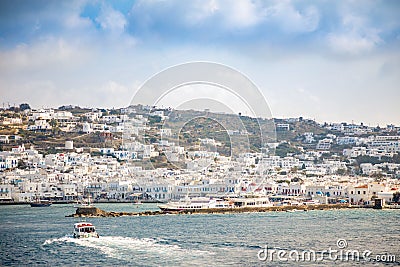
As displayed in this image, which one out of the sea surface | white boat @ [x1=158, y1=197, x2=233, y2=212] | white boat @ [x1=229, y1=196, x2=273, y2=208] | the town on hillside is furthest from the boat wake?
the town on hillside

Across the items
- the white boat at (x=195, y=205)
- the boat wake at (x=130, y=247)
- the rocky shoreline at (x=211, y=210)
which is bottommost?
the boat wake at (x=130, y=247)

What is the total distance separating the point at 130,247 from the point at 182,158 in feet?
93.5

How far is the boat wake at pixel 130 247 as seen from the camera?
39.9ft

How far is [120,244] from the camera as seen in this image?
13.6 m

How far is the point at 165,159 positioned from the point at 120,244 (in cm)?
2829

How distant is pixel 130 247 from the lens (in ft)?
43.1

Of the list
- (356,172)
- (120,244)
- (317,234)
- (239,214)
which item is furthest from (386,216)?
(356,172)

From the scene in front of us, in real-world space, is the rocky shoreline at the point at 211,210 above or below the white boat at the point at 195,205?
below

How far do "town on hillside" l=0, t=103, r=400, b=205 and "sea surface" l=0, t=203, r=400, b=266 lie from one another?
9.09m

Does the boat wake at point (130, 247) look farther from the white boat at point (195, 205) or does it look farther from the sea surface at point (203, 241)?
the white boat at point (195, 205)

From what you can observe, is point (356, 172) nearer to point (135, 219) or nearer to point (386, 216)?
point (386, 216)

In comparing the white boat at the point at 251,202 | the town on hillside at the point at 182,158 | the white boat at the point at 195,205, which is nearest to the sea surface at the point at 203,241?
the white boat at the point at 195,205

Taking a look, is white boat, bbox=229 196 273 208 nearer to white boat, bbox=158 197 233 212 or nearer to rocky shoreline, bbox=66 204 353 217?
white boat, bbox=158 197 233 212

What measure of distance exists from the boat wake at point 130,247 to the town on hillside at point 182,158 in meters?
13.7
